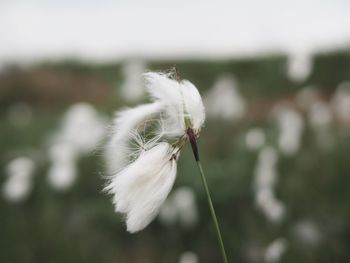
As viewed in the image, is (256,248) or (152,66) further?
(152,66)

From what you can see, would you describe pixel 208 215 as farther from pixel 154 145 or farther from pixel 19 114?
pixel 19 114

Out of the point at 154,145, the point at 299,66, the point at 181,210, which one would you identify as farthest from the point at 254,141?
the point at 154,145

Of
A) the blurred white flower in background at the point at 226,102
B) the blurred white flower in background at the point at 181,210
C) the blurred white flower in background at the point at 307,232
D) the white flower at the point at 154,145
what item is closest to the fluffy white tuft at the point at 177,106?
the white flower at the point at 154,145

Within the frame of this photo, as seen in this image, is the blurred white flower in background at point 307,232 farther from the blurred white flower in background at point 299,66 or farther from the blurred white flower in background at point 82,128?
the blurred white flower in background at point 82,128

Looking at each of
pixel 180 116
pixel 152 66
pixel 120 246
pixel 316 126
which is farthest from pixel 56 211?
pixel 152 66

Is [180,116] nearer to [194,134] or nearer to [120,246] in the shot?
[194,134]

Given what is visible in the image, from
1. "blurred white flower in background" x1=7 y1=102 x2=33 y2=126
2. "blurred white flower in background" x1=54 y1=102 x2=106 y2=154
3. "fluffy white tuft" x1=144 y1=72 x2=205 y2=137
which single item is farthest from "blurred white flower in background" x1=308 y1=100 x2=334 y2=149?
"blurred white flower in background" x1=7 y1=102 x2=33 y2=126
